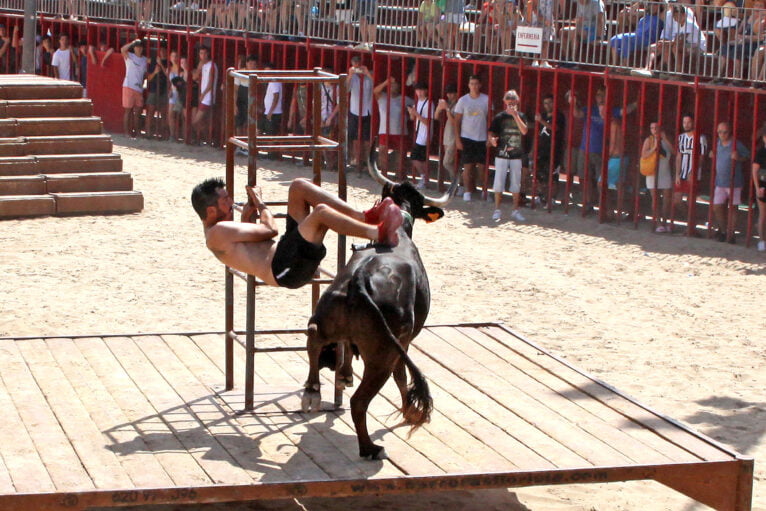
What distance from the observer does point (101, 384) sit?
8.03m

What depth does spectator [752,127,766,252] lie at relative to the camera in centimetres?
1487

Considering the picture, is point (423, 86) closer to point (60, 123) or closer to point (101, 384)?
point (60, 123)

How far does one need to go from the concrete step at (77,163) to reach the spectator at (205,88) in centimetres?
584

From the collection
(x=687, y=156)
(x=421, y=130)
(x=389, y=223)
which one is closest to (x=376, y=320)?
(x=389, y=223)

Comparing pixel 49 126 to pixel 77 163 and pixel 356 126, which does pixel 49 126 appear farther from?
pixel 356 126

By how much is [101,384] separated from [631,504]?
129 inches

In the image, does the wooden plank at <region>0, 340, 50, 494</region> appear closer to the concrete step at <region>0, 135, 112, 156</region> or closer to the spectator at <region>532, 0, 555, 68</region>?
the concrete step at <region>0, 135, 112, 156</region>

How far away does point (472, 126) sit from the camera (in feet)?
59.4

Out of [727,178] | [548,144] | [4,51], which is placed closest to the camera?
[727,178]

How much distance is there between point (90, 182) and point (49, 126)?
3.01 feet

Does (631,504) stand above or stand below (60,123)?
below

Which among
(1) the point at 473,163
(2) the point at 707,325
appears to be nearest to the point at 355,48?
(1) the point at 473,163

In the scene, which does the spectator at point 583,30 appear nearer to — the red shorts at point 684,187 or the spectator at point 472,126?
the spectator at point 472,126

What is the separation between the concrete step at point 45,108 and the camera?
1680 centimetres
